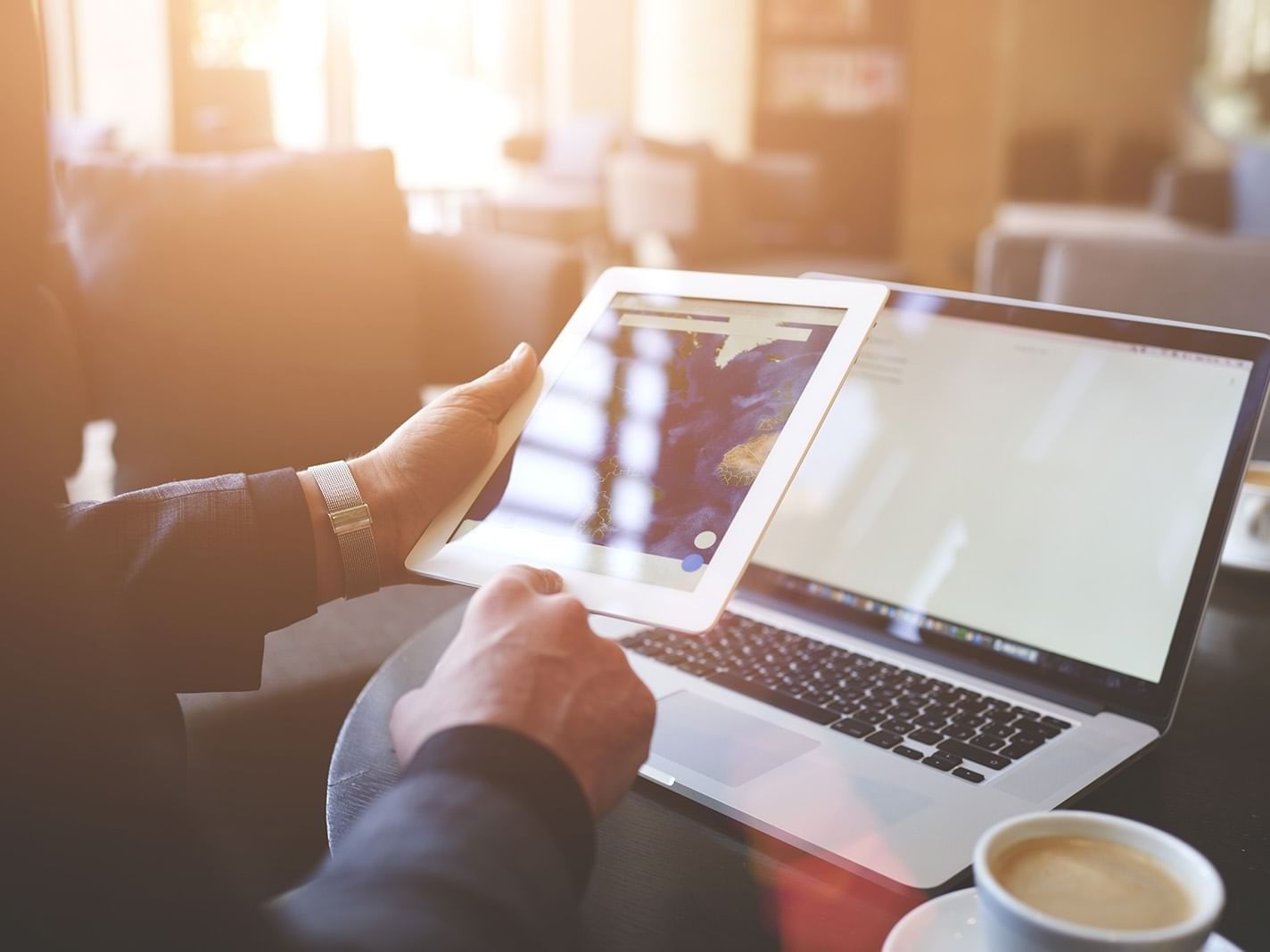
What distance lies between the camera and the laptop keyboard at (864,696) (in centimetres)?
69

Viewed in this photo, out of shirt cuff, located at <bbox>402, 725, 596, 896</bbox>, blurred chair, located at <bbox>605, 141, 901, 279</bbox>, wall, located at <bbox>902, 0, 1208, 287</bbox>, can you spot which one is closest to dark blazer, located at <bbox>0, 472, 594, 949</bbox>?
shirt cuff, located at <bbox>402, 725, 596, 896</bbox>

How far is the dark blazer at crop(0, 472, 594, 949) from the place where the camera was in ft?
1.32

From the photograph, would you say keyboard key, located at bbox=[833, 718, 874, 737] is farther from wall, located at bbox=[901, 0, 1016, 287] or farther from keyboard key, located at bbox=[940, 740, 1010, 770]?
wall, located at bbox=[901, 0, 1016, 287]

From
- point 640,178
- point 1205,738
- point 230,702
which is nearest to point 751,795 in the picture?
point 1205,738

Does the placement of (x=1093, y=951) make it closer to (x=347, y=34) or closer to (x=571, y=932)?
(x=571, y=932)

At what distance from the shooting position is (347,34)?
22.9 ft

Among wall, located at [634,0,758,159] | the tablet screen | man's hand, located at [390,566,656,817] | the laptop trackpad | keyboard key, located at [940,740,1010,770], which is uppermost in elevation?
wall, located at [634,0,758,159]

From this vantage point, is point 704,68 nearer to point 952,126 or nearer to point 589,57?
point 952,126

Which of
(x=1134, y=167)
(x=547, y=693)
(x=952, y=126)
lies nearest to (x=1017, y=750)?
(x=547, y=693)

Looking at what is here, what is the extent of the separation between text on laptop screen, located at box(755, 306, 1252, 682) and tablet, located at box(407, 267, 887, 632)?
18 cm

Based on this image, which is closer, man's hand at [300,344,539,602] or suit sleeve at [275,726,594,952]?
suit sleeve at [275,726,594,952]

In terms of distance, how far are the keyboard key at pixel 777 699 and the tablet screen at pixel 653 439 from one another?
158 mm

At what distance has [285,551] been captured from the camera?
72 cm

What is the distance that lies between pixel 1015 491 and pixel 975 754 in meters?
0.22
